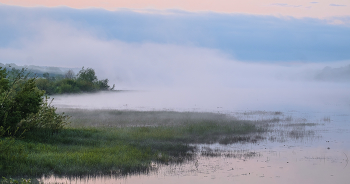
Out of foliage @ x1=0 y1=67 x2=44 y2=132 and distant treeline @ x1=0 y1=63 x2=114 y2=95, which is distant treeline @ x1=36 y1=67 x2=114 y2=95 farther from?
foliage @ x1=0 y1=67 x2=44 y2=132

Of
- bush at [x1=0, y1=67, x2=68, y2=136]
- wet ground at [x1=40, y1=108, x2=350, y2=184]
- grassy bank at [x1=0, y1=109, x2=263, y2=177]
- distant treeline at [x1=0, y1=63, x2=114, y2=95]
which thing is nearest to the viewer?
grassy bank at [x1=0, y1=109, x2=263, y2=177]

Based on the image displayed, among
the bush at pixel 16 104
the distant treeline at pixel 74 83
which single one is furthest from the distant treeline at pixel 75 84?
the bush at pixel 16 104

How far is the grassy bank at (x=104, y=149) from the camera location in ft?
40.5

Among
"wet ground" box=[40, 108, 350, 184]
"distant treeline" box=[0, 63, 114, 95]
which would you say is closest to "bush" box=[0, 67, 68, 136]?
"wet ground" box=[40, 108, 350, 184]

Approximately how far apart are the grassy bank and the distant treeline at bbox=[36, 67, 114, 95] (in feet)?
136

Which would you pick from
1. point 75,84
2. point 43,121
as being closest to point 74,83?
point 75,84

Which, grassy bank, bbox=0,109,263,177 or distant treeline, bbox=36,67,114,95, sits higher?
distant treeline, bbox=36,67,114,95

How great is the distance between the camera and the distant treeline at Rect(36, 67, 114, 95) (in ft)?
196

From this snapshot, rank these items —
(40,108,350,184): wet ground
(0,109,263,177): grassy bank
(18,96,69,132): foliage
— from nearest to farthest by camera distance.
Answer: (0,109,263,177): grassy bank
(40,108,350,184): wet ground
(18,96,69,132): foliage

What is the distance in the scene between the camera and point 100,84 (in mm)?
74188

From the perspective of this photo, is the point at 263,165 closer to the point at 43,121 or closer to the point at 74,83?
the point at 43,121

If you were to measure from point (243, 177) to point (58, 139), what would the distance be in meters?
8.80

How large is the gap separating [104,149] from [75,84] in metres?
51.4

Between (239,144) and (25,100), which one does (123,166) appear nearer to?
(25,100)
